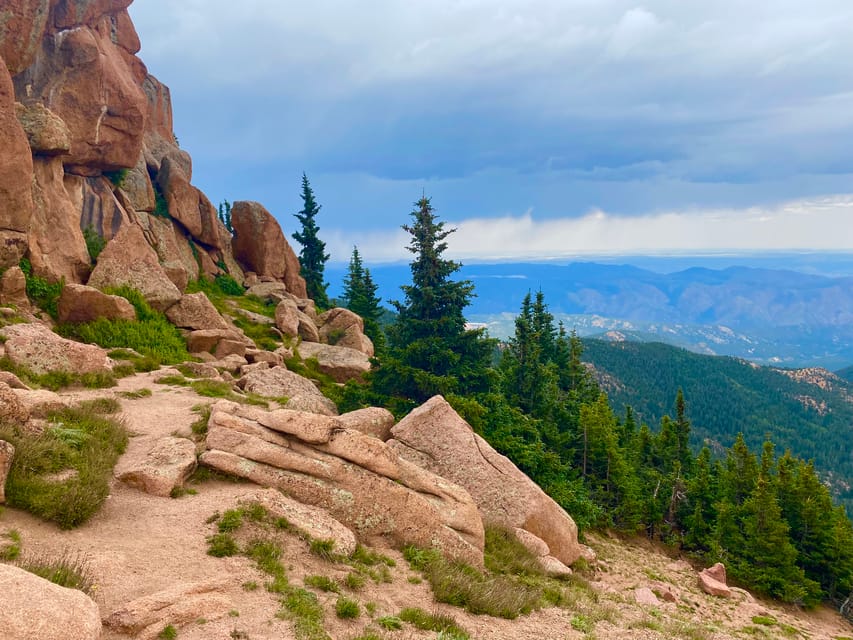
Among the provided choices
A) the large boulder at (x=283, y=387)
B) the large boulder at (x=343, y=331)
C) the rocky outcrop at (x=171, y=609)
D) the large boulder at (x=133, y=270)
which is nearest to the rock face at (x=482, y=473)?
the large boulder at (x=283, y=387)

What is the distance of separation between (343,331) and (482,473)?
26.0m

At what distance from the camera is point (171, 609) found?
23.7 feet

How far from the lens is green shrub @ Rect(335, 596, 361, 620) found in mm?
8773

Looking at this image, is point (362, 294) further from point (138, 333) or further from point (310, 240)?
point (138, 333)

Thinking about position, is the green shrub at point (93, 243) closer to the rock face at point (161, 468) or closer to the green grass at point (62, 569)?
the rock face at point (161, 468)

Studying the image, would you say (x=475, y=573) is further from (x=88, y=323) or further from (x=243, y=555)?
(x=88, y=323)

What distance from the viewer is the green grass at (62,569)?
22.7 feet

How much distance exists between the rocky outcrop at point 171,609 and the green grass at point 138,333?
1884 centimetres

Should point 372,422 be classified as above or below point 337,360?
below

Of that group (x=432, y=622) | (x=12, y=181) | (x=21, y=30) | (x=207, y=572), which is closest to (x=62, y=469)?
(x=207, y=572)

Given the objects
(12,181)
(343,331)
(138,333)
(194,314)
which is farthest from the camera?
(343,331)

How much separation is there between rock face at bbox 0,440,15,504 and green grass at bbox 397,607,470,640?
26.6 feet

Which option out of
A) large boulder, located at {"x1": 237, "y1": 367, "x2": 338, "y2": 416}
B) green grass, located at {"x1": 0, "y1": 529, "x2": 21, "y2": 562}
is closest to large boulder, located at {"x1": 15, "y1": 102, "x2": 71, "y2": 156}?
large boulder, located at {"x1": 237, "y1": 367, "x2": 338, "y2": 416}

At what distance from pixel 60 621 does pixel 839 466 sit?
251 metres
